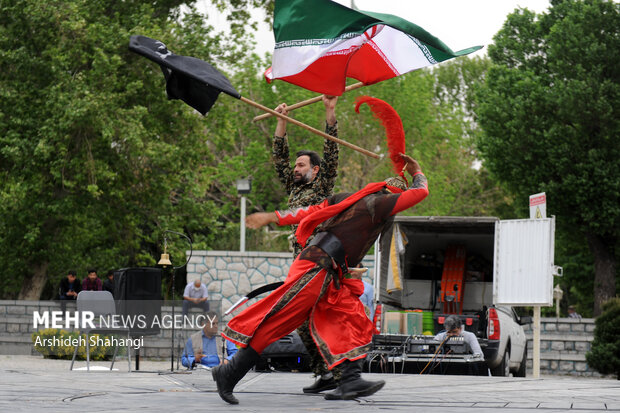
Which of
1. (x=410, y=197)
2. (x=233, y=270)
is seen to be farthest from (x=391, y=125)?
(x=233, y=270)

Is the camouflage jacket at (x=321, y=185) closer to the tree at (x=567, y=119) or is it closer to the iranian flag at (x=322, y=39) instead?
the iranian flag at (x=322, y=39)

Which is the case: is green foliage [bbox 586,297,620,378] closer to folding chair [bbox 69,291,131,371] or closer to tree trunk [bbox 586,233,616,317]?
folding chair [bbox 69,291,131,371]

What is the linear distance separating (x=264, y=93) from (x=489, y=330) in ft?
102

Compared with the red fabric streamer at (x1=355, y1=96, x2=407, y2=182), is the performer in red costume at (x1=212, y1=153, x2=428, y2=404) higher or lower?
lower

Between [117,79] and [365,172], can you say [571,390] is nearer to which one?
[117,79]

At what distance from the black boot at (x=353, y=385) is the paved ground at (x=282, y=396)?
0.25 ft

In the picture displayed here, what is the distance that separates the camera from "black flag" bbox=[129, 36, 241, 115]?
6766 mm

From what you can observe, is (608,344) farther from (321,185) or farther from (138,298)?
(321,185)

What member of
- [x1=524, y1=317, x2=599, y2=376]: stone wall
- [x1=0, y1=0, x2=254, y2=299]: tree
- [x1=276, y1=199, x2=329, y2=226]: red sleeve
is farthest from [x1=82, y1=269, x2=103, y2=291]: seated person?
[x1=276, y1=199, x2=329, y2=226]: red sleeve

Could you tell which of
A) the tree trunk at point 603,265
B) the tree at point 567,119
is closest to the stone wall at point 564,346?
the tree at point 567,119

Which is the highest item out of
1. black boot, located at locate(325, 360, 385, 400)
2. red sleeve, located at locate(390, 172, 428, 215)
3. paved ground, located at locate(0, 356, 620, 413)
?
red sleeve, located at locate(390, 172, 428, 215)

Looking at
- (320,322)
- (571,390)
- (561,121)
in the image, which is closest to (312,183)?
(320,322)

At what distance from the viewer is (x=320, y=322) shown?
257 inches

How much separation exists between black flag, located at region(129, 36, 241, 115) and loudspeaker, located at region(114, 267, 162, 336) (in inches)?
247
